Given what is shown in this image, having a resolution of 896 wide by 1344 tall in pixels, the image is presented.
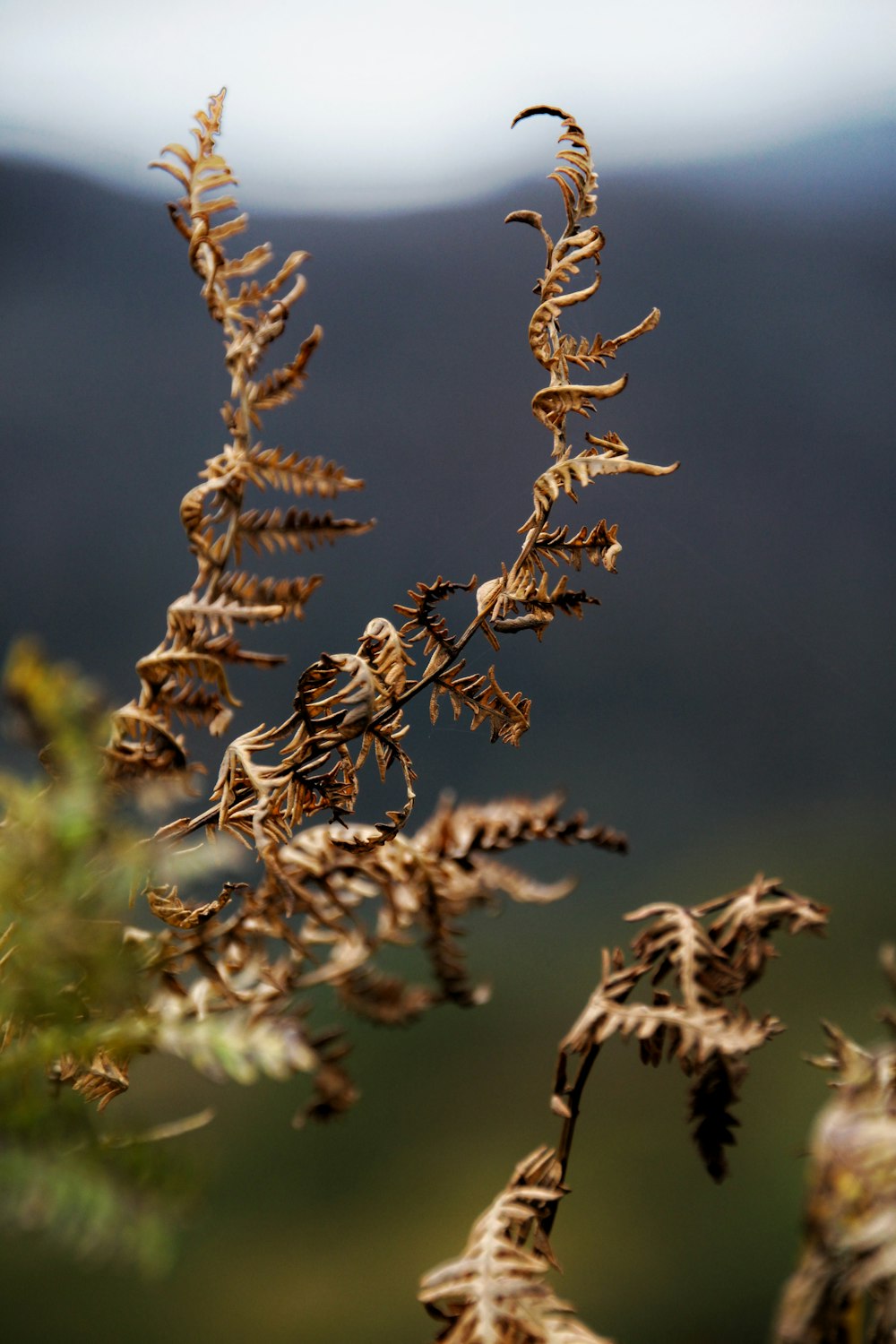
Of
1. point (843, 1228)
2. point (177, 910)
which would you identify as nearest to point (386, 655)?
point (177, 910)

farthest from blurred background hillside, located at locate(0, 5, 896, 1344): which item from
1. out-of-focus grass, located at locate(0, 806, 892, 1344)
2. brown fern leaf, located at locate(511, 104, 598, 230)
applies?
brown fern leaf, located at locate(511, 104, 598, 230)

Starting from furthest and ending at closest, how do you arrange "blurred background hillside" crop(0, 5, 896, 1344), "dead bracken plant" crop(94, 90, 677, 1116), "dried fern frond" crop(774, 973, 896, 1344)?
1. "blurred background hillside" crop(0, 5, 896, 1344)
2. "dead bracken plant" crop(94, 90, 677, 1116)
3. "dried fern frond" crop(774, 973, 896, 1344)

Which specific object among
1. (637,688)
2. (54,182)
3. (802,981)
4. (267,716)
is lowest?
(802,981)

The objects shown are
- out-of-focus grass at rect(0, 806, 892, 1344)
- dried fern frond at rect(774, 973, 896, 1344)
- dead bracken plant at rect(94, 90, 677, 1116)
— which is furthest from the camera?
out-of-focus grass at rect(0, 806, 892, 1344)

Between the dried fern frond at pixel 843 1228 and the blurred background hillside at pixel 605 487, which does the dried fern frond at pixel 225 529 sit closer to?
the dried fern frond at pixel 843 1228

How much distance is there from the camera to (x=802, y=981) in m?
1.42

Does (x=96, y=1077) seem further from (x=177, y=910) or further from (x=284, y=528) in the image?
(x=284, y=528)

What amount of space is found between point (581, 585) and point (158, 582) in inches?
27.2

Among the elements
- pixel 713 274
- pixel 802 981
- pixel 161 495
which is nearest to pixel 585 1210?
pixel 802 981

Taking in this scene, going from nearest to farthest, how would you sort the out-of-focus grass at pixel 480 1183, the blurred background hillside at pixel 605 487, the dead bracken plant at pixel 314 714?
the dead bracken plant at pixel 314 714, the out-of-focus grass at pixel 480 1183, the blurred background hillside at pixel 605 487

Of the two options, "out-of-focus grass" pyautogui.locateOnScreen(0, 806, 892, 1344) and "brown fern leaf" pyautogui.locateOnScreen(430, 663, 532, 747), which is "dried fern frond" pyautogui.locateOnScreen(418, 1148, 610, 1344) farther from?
"out-of-focus grass" pyautogui.locateOnScreen(0, 806, 892, 1344)

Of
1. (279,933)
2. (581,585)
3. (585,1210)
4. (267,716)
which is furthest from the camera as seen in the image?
(267,716)

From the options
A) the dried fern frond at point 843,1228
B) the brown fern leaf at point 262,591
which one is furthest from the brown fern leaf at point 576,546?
the dried fern frond at point 843,1228

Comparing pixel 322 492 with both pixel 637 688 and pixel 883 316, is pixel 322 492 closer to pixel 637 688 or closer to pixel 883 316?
pixel 637 688
